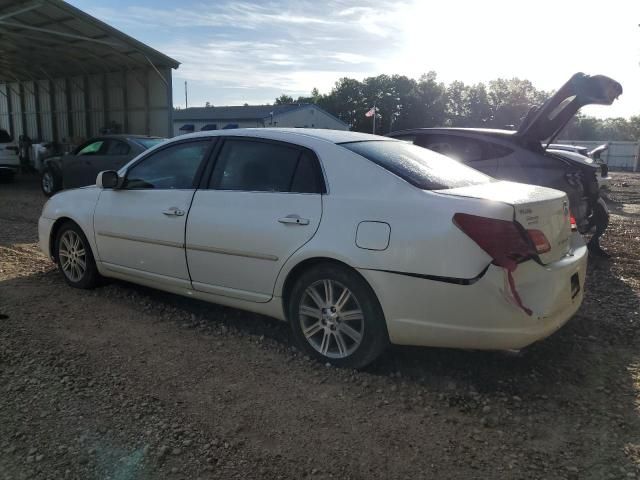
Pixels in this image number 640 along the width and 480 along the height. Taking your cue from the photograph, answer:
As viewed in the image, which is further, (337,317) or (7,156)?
(7,156)

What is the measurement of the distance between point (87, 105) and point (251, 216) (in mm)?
20509

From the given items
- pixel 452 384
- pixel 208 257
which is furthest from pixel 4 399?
pixel 452 384

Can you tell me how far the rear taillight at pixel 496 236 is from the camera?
9.85ft

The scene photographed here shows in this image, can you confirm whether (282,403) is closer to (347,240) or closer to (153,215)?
(347,240)

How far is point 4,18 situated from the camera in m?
14.3

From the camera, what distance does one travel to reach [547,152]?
6.41m

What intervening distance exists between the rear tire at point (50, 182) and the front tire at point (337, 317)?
11737 millimetres

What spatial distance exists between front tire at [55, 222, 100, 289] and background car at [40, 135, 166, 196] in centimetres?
565

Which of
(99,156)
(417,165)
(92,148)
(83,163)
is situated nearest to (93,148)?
(92,148)

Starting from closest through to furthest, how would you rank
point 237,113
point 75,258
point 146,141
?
point 75,258
point 146,141
point 237,113

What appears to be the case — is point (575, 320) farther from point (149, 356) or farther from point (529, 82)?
point (529, 82)

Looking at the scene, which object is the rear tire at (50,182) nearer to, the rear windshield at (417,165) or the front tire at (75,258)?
the front tire at (75,258)

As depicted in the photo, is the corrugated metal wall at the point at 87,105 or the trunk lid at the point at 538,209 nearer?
the trunk lid at the point at 538,209

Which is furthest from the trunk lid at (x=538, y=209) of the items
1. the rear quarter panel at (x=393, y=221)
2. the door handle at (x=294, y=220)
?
the door handle at (x=294, y=220)
